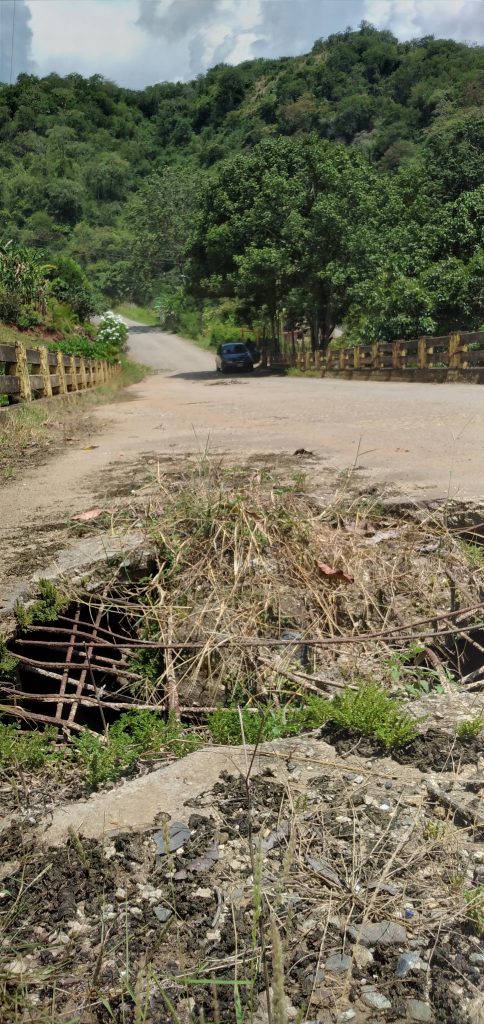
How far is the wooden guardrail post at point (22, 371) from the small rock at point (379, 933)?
854cm

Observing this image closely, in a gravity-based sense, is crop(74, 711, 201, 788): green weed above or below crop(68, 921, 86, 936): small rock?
below

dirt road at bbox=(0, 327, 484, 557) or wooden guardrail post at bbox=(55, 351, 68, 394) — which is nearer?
dirt road at bbox=(0, 327, 484, 557)

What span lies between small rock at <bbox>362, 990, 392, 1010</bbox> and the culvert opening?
1478 mm

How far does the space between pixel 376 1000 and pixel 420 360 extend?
59.0ft

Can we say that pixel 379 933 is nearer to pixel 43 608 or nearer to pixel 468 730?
pixel 468 730

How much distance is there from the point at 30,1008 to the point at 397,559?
8.86 ft

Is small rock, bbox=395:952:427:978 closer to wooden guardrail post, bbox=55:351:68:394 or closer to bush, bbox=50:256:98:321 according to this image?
wooden guardrail post, bbox=55:351:68:394

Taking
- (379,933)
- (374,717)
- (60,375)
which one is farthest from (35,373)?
(379,933)

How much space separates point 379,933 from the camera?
1.52 meters

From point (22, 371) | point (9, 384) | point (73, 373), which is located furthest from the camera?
point (73, 373)

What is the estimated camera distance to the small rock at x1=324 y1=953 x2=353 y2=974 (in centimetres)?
144

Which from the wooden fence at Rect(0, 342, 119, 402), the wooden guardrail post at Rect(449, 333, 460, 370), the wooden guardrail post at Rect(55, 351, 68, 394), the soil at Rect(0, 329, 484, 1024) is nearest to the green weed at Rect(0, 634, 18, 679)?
the soil at Rect(0, 329, 484, 1024)

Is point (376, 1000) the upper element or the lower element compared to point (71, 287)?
lower

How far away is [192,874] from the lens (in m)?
1.72
